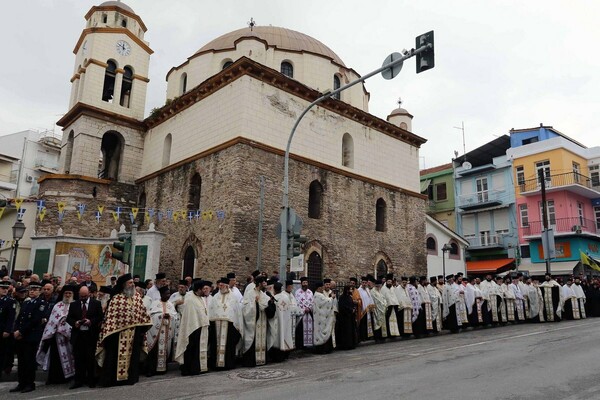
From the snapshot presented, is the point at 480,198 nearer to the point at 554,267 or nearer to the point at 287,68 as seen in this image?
the point at 554,267

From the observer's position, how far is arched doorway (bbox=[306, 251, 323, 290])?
2016 centimetres

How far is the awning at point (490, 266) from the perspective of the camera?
1179 inches

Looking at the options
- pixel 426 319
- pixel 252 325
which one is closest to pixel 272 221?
pixel 426 319

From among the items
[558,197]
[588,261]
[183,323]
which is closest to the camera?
[183,323]

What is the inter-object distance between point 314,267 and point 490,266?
1573 cm

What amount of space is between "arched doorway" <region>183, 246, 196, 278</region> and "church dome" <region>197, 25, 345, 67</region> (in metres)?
11.1

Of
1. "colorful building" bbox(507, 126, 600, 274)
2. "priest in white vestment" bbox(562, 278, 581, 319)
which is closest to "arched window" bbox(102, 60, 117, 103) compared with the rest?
"priest in white vestment" bbox(562, 278, 581, 319)

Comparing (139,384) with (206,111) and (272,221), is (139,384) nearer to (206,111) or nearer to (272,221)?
A: (272,221)

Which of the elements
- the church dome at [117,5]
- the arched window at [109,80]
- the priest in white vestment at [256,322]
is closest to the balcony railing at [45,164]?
the arched window at [109,80]

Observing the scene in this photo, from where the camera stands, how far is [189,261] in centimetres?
1969

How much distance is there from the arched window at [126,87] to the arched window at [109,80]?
57cm

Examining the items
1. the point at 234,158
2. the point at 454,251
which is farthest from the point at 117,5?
the point at 454,251

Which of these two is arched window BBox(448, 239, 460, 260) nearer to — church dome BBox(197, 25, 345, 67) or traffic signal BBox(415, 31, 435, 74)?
church dome BBox(197, 25, 345, 67)

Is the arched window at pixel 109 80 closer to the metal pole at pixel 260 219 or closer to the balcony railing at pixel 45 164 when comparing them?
the metal pole at pixel 260 219
